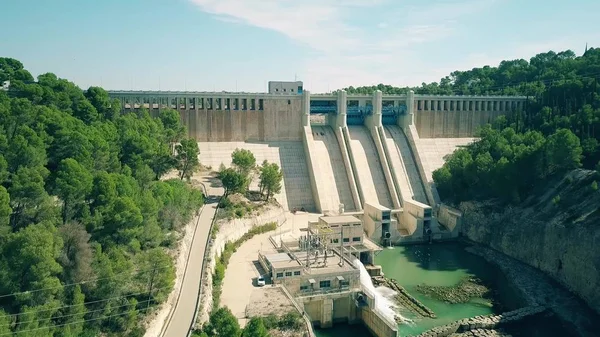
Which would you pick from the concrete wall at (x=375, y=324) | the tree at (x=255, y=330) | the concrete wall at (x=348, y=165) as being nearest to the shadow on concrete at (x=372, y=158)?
the concrete wall at (x=348, y=165)

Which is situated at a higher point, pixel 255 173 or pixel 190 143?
pixel 190 143

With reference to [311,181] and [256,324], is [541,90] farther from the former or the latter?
[256,324]

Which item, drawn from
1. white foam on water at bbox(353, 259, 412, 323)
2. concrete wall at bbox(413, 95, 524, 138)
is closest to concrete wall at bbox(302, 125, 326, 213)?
white foam on water at bbox(353, 259, 412, 323)

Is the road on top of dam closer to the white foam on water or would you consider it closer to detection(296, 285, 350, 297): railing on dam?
detection(296, 285, 350, 297): railing on dam

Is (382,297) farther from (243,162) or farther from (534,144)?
(534,144)

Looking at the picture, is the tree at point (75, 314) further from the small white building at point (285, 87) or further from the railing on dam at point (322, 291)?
the small white building at point (285, 87)

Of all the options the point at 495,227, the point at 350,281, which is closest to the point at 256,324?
the point at 350,281

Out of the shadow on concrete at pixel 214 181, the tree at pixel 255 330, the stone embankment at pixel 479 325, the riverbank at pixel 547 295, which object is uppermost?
the shadow on concrete at pixel 214 181
